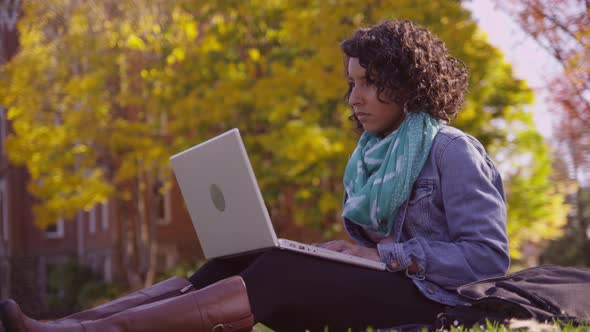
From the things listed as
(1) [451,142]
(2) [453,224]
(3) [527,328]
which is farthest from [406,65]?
(3) [527,328]

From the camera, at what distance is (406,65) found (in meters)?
3.38

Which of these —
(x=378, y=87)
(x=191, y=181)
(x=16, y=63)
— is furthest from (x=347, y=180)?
(x=16, y=63)

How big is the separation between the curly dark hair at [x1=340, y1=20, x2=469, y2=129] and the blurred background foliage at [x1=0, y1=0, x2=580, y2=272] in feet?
31.3

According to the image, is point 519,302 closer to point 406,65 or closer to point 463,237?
point 463,237

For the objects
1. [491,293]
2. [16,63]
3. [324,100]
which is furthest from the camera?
[16,63]

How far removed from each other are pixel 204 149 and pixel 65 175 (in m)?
13.1

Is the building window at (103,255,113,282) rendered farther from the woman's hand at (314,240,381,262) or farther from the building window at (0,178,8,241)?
the woman's hand at (314,240,381,262)

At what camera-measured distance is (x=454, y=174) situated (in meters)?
3.06

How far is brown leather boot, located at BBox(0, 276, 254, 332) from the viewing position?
8.79ft

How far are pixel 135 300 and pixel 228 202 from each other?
56 cm

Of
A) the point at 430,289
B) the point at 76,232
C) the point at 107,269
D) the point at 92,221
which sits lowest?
the point at 107,269

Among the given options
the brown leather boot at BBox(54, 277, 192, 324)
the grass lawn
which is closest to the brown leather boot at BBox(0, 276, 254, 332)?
the brown leather boot at BBox(54, 277, 192, 324)

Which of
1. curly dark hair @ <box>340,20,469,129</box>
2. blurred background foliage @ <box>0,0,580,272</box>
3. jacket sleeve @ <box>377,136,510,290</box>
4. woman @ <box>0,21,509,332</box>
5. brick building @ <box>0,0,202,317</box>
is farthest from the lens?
brick building @ <box>0,0,202,317</box>

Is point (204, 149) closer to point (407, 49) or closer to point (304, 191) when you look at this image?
point (407, 49)
